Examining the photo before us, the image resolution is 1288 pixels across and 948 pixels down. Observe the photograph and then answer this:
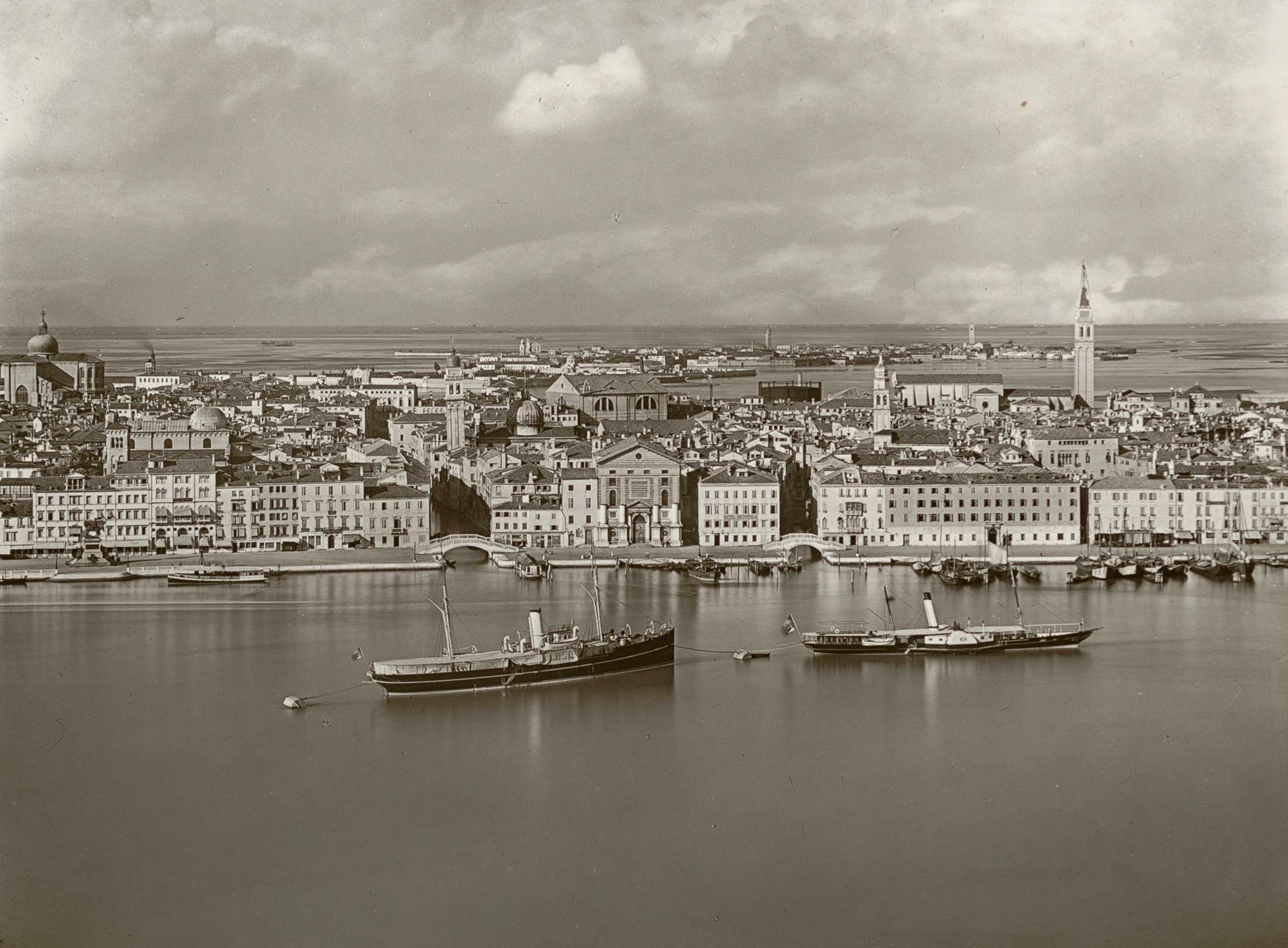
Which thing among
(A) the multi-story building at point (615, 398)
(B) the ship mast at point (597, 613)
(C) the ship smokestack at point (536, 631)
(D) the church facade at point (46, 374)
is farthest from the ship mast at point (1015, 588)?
(D) the church facade at point (46, 374)

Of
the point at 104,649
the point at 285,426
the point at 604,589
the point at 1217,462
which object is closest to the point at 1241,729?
the point at 604,589

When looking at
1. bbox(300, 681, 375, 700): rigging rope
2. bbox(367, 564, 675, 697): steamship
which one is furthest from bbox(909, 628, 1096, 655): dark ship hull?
bbox(300, 681, 375, 700): rigging rope

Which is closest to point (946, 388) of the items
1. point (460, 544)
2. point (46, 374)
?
point (46, 374)

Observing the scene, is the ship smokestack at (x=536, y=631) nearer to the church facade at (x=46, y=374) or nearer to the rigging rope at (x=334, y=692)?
the rigging rope at (x=334, y=692)

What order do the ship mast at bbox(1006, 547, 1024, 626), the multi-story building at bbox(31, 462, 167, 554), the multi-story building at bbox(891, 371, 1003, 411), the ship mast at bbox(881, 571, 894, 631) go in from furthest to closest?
the multi-story building at bbox(891, 371, 1003, 411) → the multi-story building at bbox(31, 462, 167, 554) → the ship mast at bbox(1006, 547, 1024, 626) → the ship mast at bbox(881, 571, 894, 631)

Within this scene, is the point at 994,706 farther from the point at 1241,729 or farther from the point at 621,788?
the point at 621,788

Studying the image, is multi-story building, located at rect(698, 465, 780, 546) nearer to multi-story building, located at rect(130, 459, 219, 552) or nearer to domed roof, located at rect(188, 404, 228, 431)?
multi-story building, located at rect(130, 459, 219, 552)
